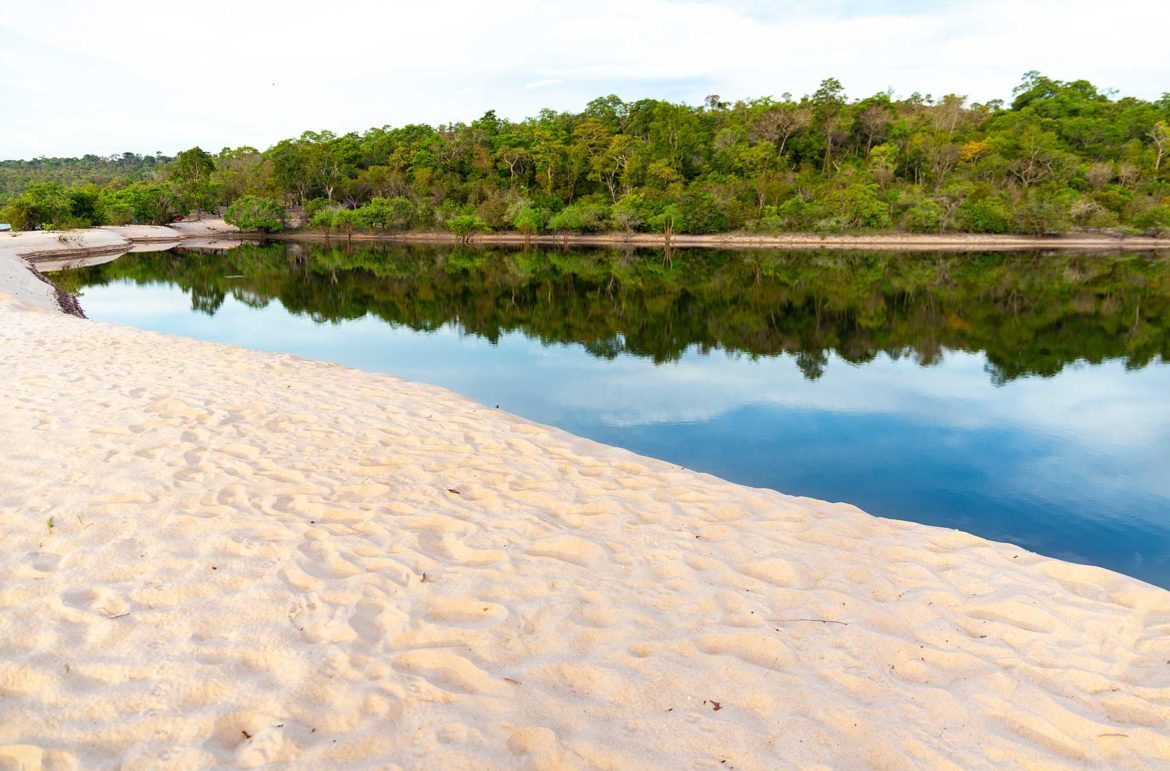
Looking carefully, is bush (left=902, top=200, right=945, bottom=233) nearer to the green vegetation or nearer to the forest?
the forest

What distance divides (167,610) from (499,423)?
4941 mm

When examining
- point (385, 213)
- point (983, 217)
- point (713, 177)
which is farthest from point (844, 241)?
point (385, 213)

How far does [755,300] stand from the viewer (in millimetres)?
23734

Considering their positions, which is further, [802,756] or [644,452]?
[644,452]

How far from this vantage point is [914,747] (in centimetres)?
288

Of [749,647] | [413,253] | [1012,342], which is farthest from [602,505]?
[413,253]

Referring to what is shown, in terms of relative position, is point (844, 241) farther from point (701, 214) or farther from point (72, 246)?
point (72, 246)

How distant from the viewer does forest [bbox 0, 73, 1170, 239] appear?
55.1 metres

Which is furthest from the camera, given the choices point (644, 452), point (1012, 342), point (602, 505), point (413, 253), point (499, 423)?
point (413, 253)

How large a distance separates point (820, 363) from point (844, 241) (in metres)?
44.8

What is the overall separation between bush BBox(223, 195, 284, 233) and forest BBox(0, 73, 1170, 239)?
17 centimetres

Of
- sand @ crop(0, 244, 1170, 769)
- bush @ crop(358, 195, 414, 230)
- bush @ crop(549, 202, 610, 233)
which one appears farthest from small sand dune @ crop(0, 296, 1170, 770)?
bush @ crop(358, 195, 414, 230)

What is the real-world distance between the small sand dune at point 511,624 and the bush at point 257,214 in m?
64.8

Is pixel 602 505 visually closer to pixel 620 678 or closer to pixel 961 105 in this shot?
pixel 620 678
